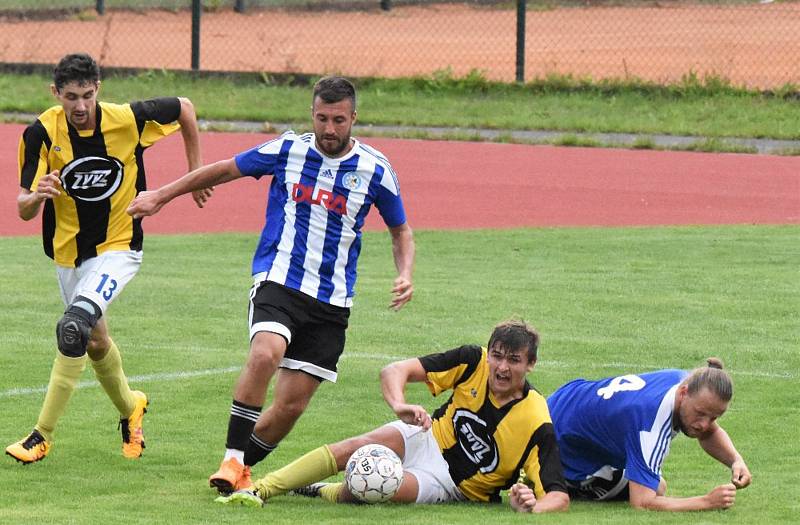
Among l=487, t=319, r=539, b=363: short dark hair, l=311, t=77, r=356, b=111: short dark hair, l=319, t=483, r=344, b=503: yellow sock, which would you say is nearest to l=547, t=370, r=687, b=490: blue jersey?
l=487, t=319, r=539, b=363: short dark hair

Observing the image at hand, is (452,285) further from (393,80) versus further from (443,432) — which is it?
(393,80)

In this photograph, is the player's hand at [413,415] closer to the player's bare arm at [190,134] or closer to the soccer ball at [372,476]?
the soccer ball at [372,476]

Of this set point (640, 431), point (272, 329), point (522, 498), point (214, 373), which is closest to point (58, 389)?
point (272, 329)

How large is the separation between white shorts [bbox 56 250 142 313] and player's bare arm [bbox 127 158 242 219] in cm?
79

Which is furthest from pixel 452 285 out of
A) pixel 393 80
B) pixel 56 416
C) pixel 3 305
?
pixel 393 80

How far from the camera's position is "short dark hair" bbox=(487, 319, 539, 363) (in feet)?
22.7

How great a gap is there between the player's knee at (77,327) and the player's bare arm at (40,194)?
51 cm

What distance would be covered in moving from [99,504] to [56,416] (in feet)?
3.50

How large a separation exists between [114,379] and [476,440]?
84.5 inches

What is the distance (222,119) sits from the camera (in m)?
24.1

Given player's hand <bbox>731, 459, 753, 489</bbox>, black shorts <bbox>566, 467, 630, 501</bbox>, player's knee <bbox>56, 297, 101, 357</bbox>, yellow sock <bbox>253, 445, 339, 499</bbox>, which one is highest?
player's knee <bbox>56, 297, 101, 357</bbox>

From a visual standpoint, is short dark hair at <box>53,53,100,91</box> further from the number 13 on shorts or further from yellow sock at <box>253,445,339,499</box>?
yellow sock at <box>253,445,339,499</box>

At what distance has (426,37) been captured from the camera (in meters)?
34.9

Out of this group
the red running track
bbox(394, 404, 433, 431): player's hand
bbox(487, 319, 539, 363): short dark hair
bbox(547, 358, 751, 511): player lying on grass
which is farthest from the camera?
the red running track
